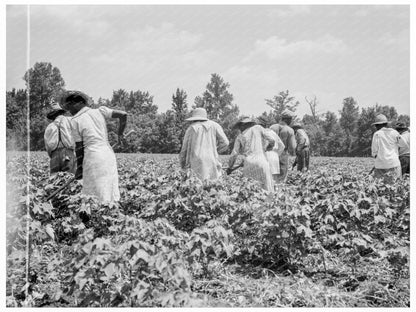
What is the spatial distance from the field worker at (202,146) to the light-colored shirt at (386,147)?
2.64 meters

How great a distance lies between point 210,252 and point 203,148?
6.28 feet

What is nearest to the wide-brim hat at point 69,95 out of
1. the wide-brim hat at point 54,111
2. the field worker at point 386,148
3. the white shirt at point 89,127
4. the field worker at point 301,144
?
the white shirt at point 89,127

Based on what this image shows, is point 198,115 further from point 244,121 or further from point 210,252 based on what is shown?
point 210,252

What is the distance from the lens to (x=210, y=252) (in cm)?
373

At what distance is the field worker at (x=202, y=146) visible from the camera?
213 inches

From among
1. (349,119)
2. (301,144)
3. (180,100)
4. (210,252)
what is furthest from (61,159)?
(180,100)

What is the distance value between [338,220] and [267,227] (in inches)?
26.6

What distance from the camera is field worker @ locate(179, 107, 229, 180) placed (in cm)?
541

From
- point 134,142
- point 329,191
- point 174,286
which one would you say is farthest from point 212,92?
point 174,286

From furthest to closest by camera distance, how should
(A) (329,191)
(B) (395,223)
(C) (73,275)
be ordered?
(A) (329,191) → (B) (395,223) → (C) (73,275)

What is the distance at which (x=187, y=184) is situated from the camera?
439 cm

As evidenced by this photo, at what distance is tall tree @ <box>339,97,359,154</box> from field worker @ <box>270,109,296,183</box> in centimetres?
2697

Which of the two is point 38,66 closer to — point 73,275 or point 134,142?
point 73,275

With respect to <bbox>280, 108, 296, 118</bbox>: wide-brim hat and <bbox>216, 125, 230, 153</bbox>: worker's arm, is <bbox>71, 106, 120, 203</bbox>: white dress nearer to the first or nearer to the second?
<bbox>216, 125, 230, 153</bbox>: worker's arm
